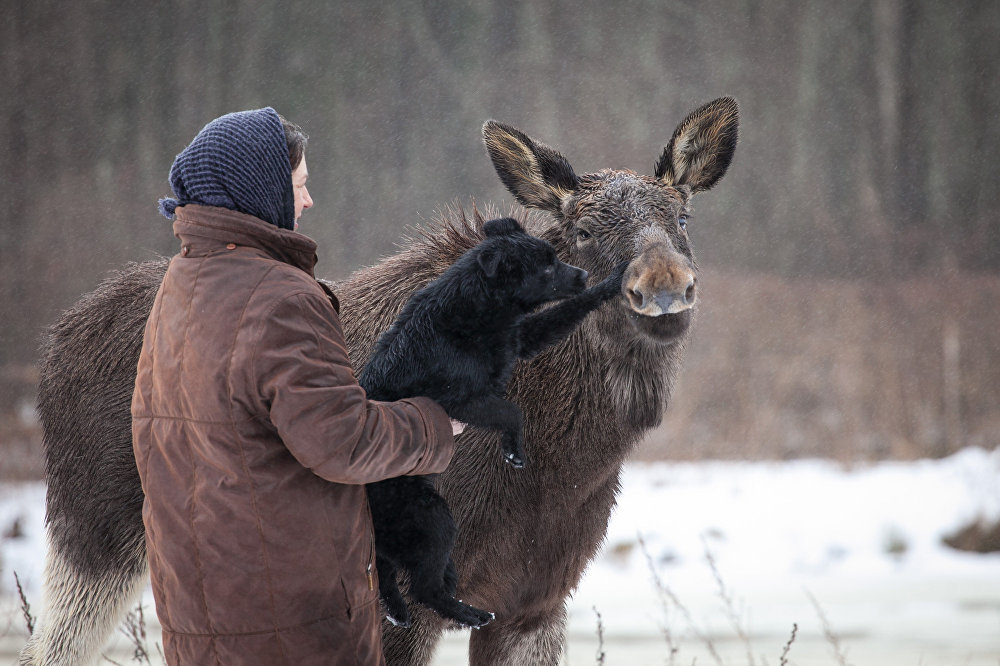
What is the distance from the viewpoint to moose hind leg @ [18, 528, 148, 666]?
3.35 m

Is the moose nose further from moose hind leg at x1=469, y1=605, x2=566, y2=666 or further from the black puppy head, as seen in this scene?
moose hind leg at x1=469, y1=605, x2=566, y2=666

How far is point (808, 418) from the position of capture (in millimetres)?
10906

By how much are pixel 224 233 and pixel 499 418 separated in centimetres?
84

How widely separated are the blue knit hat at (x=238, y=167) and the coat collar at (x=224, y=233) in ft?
0.11

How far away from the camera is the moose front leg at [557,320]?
88.4 inches

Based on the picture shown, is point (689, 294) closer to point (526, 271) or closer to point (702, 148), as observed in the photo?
point (526, 271)

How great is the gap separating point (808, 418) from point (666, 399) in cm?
869

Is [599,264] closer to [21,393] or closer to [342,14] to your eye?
[21,393]

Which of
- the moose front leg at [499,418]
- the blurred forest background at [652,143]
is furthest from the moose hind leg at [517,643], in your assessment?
the blurred forest background at [652,143]

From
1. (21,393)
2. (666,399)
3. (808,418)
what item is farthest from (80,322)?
(808,418)

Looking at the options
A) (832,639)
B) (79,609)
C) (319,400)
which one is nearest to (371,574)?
(319,400)

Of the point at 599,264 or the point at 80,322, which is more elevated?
the point at 599,264

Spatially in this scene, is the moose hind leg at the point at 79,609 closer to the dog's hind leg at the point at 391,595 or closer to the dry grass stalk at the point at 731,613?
A: the dog's hind leg at the point at 391,595

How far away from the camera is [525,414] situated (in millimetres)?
3025
